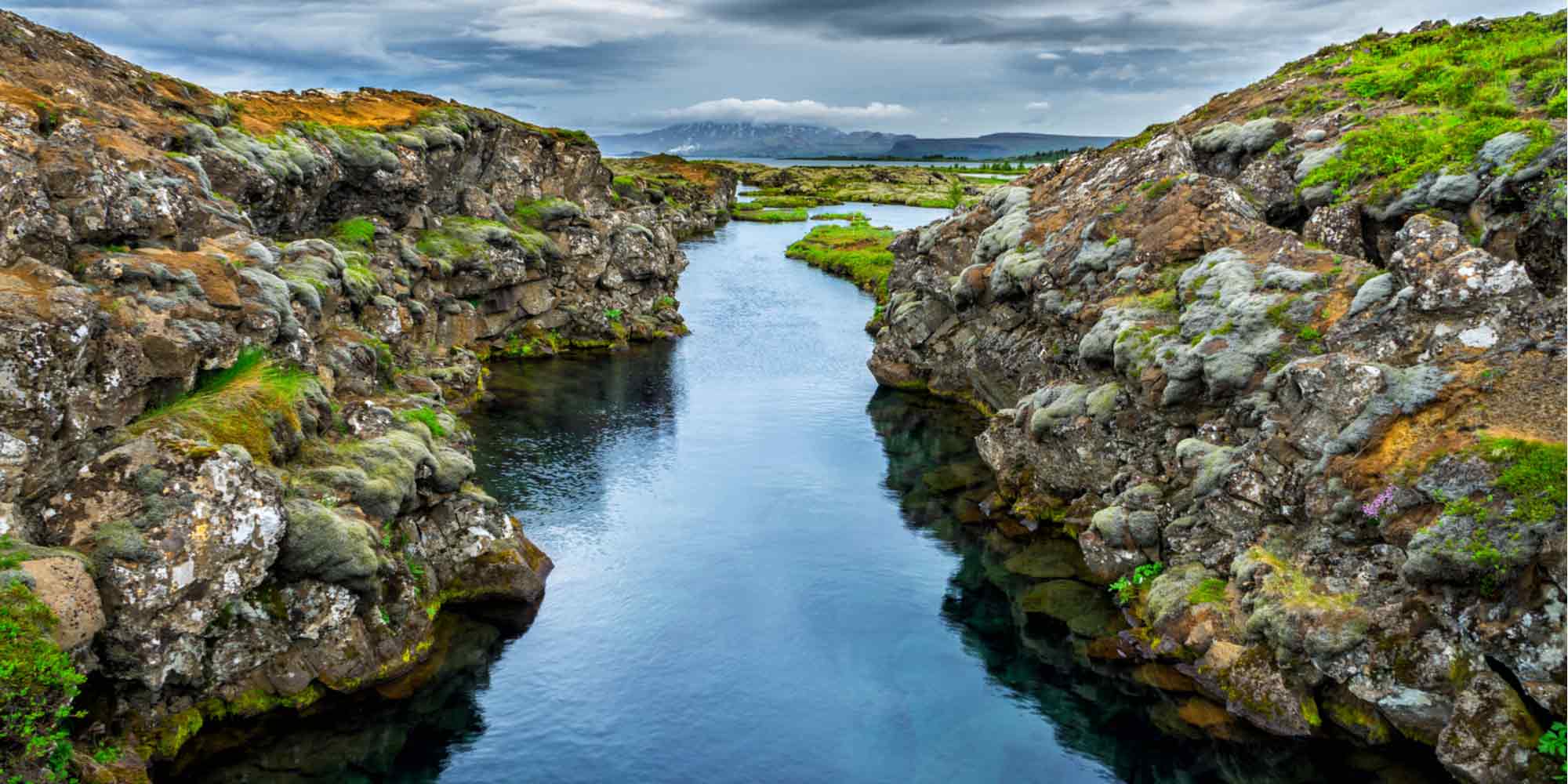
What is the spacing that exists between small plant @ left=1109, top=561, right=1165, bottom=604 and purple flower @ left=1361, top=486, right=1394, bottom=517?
10.8 meters

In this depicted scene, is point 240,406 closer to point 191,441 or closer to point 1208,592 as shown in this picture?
point 191,441

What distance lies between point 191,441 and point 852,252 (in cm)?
12805

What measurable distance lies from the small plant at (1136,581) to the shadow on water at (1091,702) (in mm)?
3223

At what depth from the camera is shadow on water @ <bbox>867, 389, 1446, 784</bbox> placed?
32938mm

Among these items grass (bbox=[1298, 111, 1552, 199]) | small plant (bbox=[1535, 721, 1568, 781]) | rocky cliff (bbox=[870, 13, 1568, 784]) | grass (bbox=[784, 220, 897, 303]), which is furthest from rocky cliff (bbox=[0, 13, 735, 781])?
grass (bbox=[784, 220, 897, 303])

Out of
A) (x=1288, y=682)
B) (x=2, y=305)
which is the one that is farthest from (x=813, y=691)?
(x=2, y=305)

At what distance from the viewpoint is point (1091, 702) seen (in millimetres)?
38281

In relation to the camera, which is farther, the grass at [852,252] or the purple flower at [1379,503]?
the grass at [852,252]

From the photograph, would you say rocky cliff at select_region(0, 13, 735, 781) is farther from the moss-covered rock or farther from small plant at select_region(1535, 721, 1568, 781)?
small plant at select_region(1535, 721, 1568, 781)

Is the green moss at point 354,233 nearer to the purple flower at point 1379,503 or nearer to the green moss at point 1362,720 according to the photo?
the purple flower at point 1379,503

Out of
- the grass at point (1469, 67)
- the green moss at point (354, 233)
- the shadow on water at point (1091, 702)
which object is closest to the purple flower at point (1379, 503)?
the shadow on water at point (1091, 702)

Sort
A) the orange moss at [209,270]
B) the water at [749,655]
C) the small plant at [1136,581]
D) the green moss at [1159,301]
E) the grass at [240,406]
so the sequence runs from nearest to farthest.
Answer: the water at [749,655] < the grass at [240,406] < the orange moss at [209,270] < the small plant at [1136,581] < the green moss at [1159,301]

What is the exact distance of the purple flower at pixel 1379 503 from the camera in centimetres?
3447

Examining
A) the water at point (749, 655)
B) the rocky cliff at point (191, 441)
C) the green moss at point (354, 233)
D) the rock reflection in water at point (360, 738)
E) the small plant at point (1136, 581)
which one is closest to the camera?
the rocky cliff at point (191, 441)
